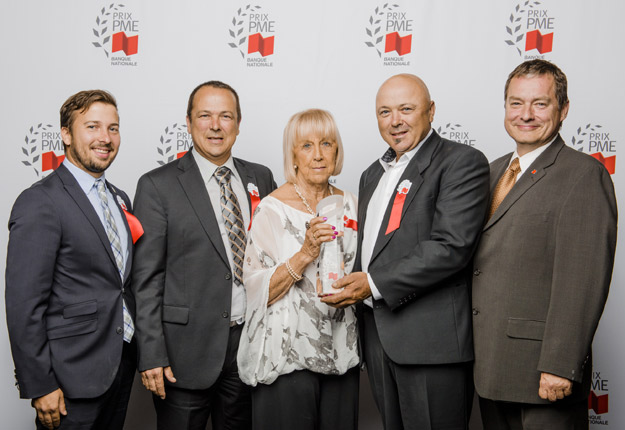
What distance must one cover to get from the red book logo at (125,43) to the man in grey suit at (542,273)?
2269 mm

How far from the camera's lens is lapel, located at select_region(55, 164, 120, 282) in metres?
2.04

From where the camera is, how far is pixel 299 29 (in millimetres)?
3256

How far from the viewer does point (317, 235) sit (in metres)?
1.95

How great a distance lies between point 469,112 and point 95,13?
2347mm

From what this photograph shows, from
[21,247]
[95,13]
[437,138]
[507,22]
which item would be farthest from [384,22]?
[21,247]

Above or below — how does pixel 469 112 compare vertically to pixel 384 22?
below

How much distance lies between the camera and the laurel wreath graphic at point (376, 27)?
10.6 feet

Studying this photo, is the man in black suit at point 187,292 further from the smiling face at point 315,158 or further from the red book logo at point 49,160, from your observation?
the red book logo at point 49,160

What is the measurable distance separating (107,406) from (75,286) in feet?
1.66

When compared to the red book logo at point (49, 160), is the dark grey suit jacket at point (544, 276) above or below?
below

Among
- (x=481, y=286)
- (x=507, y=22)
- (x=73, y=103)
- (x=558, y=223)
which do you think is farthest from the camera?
(x=507, y=22)

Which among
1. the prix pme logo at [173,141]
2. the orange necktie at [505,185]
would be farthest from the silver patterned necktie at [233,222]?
the orange necktie at [505,185]

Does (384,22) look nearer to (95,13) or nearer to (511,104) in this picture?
(511,104)

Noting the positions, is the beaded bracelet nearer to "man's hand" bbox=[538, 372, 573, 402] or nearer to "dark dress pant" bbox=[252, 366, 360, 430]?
"dark dress pant" bbox=[252, 366, 360, 430]
